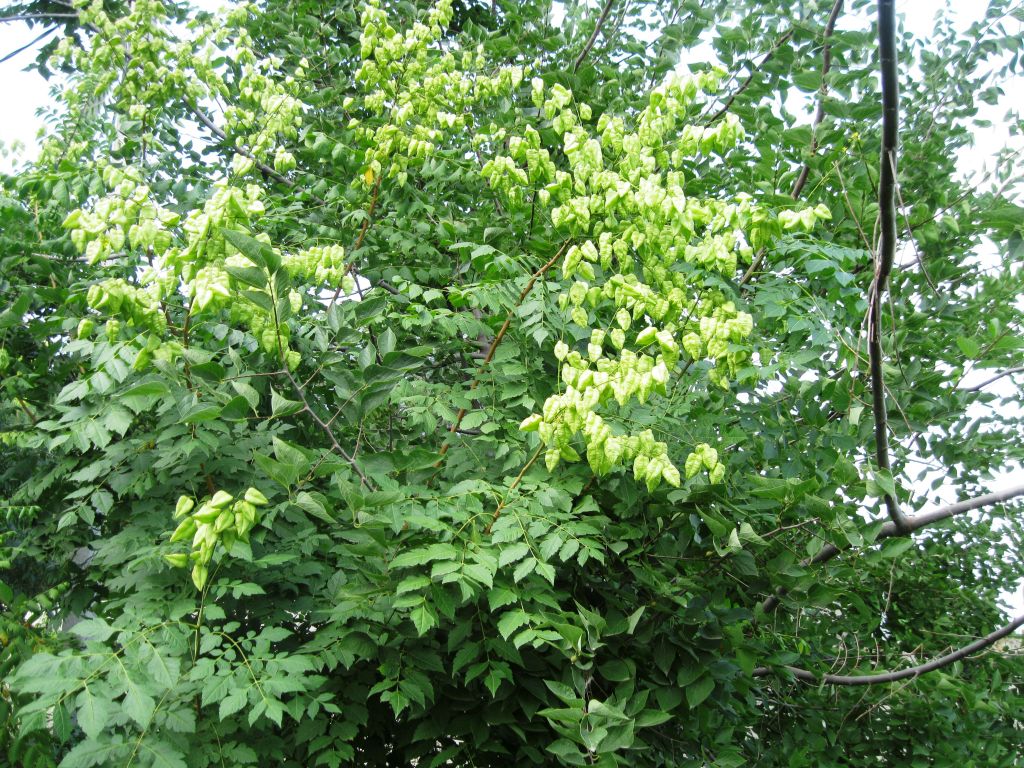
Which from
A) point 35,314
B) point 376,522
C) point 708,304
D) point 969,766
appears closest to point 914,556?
point 969,766

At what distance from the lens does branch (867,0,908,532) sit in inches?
60.7

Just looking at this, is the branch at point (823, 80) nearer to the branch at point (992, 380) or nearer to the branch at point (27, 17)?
the branch at point (992, 380)

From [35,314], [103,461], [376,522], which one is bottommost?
[376,522]

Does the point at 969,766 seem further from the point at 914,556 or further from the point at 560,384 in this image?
the point at 560,384

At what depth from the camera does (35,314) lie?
3.53 m

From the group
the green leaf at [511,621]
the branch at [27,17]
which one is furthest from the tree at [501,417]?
the branch at [27,17]

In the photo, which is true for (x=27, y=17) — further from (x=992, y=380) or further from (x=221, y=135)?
(x=992, y=380)

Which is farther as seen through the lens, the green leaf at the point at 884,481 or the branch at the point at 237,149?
the branch at the point at 237,149

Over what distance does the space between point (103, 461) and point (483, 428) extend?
107 cm

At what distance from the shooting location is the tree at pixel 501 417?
2.11m

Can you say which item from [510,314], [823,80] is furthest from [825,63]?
[510,314]

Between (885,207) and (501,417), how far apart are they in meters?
1.29

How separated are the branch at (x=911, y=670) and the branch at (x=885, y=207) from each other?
0.37m

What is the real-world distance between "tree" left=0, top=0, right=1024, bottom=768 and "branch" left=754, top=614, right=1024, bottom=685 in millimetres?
26
